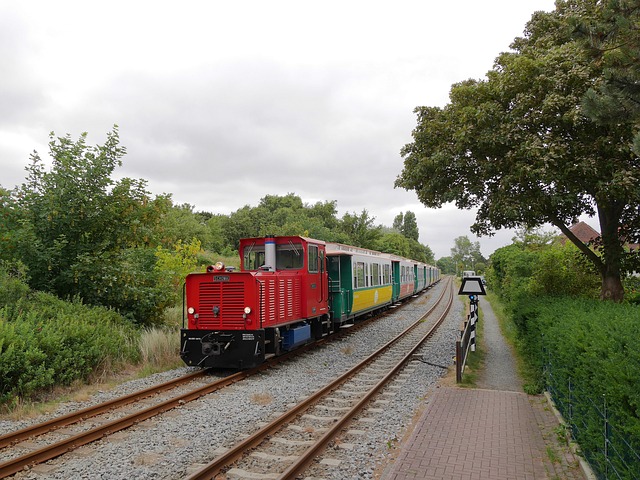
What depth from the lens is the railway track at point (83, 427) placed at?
577cm

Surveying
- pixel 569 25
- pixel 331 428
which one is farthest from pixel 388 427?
pixel 569 25

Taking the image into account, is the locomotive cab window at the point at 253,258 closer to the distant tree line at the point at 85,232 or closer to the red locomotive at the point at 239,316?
the red locomotive at the point at 239,316

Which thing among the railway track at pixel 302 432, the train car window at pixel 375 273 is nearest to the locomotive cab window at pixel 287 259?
the railway track at pixel 302 432

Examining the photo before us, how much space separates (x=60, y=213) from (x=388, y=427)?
406 inches

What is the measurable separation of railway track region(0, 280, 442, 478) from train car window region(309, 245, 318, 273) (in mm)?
4476

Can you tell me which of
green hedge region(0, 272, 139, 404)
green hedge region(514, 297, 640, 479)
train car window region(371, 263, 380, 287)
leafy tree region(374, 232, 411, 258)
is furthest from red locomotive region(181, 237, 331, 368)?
leafy tree region(374, 232, 411, 258)

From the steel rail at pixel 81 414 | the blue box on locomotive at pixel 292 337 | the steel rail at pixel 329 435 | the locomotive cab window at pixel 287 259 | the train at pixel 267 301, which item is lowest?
the steel rail at pixel 329 435

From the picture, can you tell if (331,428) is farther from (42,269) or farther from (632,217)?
(42,269)

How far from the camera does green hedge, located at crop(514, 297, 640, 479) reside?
3781 mm

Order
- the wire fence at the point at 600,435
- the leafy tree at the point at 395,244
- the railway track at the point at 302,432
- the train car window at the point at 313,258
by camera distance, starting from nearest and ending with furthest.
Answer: the wire fence at the point at 600,435, the railway track at the point at 302,432, the train car window at the point at 313,258, the leafy tree at the point at 395,244

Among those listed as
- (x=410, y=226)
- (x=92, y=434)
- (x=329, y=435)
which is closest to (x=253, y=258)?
(x=92, y=434)

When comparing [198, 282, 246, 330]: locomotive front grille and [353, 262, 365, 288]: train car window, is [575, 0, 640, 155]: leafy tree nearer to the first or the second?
[198, 282, 246, 330]: locomotive front grille

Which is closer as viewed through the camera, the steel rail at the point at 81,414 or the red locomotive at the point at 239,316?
the steel rail at the point at 81,414

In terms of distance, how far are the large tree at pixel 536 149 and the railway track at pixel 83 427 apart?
24.6 feet
